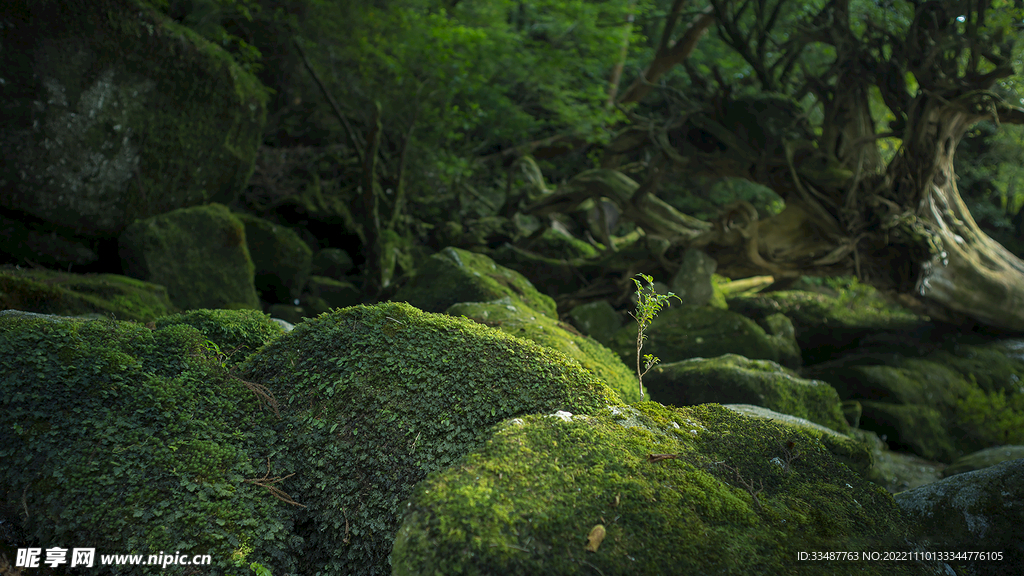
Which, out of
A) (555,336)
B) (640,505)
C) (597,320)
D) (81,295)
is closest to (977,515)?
(640,505)

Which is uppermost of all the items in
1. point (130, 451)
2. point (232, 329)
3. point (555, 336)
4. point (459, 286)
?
point (130, 451)

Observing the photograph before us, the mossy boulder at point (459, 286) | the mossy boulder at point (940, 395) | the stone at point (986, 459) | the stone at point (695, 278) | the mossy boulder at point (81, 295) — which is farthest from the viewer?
the stone at point (695, 278)

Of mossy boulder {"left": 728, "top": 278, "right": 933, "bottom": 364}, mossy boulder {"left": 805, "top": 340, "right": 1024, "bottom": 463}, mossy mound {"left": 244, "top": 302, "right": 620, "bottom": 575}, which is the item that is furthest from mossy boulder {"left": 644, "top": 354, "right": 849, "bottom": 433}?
mossy boulder {"left": 728, "top": 278, "right": 933, "bottom": 364}

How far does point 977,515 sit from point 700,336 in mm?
5081

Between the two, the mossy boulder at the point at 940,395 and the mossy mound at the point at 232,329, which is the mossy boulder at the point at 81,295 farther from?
the mossy boulder at the point at 940,395

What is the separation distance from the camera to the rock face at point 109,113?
591cm

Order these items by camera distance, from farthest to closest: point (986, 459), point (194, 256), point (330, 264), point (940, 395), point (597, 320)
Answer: point (330, 264) → point (597, 320) → point (940, 395) → point (194, 256) → point (986, 459)

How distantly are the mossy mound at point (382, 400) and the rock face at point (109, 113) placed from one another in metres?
5.07

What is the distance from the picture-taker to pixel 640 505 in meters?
2.13

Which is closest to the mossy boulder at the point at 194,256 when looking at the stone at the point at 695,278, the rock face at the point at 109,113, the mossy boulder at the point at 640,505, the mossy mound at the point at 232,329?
the rock face at the point at 109,113

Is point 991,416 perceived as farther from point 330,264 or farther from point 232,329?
point 330,264

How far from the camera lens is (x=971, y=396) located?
318 inches

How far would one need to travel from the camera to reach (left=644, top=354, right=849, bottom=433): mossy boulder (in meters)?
5.16

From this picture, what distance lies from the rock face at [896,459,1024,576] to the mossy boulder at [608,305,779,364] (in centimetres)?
435
